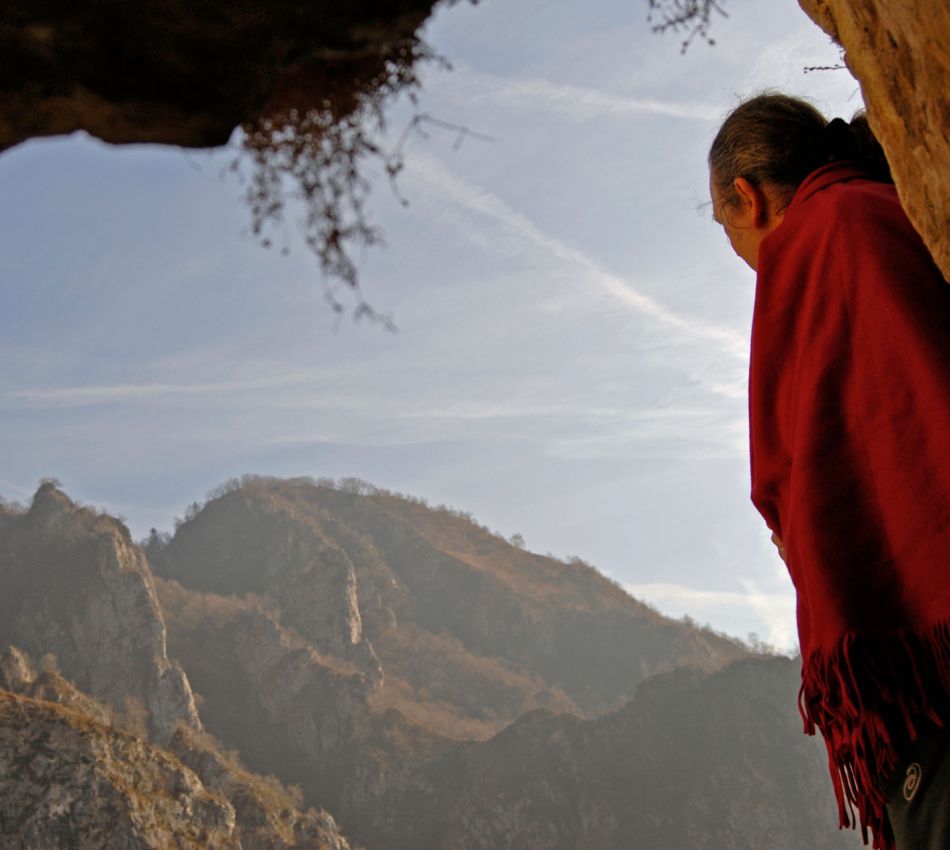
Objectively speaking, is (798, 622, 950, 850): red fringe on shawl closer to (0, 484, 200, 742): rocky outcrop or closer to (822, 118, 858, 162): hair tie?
(822, 118, 858, 162): hair tie

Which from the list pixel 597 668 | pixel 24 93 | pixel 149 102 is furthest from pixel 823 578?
pixel 597 668

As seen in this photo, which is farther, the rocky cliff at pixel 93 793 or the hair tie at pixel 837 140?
the rocky cliff at pixel 93 793

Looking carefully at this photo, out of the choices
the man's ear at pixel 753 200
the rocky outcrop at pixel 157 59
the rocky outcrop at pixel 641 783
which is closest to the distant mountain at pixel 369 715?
the rocky outcrop at pixel 641 783

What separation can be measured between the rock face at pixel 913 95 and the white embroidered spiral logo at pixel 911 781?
0.76 meters

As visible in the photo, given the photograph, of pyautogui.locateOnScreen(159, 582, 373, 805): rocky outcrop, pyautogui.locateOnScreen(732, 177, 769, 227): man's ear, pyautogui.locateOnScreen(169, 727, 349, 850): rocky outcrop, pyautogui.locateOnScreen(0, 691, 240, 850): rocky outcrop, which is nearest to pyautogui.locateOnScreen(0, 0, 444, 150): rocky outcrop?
pyautogui.locateOnScreen(732, 177, 769, 227): man's ear

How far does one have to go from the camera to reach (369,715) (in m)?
54.9

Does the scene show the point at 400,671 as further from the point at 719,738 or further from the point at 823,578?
the point at 823,578

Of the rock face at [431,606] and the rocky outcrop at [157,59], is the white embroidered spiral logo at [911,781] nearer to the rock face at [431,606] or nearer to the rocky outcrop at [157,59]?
the rocky outcrop at [157,59]

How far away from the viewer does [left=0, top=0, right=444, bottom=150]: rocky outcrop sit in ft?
5.24

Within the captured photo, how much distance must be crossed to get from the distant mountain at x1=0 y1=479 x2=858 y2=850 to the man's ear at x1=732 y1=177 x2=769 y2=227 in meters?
28.4

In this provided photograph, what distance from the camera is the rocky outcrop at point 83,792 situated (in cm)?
2478

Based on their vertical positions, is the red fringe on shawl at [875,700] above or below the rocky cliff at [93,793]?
above

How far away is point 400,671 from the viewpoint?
71000 mm

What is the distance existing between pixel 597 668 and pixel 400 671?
18.4 metres
